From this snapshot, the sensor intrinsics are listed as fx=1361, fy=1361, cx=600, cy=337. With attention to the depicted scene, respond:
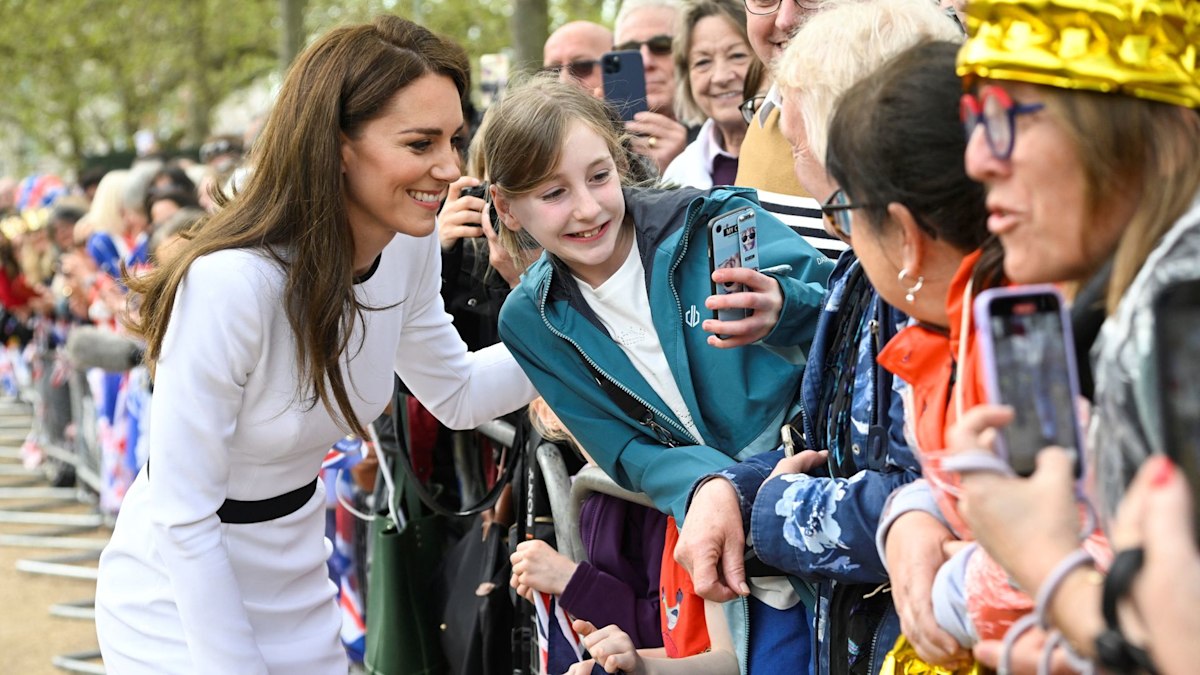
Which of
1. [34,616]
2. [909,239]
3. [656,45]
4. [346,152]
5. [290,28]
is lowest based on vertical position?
[34,616]

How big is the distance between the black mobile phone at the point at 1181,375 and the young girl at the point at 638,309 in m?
1.39

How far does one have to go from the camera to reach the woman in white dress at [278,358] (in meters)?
2.85

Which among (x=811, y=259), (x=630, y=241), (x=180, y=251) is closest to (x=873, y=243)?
(x=811, y=259)

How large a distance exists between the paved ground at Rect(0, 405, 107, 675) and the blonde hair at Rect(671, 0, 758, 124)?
12.6 feet

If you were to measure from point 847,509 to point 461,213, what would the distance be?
6.42ft

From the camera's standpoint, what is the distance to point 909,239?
2.12 m

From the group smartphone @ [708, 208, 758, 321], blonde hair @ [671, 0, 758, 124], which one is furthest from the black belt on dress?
blonde hair @ [671, 0, 758, 124]

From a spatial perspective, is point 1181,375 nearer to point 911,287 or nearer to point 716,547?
point 911,287

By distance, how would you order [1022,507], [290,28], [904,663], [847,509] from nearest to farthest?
Result: 1. [1022,507]
2. [904,663]
3. [847,509]
4. [290,28]

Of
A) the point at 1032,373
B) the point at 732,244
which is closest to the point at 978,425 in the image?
the point at 1032,373

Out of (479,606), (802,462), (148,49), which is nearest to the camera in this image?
(802,462)

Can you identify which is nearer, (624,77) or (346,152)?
(346,152)

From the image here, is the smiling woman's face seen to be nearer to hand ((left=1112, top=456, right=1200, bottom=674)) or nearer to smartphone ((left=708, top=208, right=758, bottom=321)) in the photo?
hand ((left=1112, top=456, right=1200, bottom=674))

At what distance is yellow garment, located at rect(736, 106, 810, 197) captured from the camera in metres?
3.68
